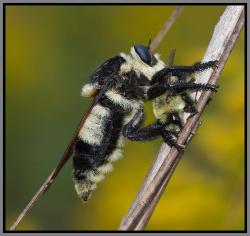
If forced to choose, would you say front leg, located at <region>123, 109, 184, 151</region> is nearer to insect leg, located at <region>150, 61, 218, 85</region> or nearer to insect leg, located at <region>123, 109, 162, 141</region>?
insect leg, located at <region>123, 109, 162, 141</region>

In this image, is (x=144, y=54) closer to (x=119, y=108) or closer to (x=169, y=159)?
(x=119, y=108)

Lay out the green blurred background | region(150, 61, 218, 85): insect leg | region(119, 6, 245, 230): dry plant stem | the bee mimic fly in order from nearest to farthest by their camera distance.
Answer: region(119, 6, 245, 230): dry plant stem, region(150, 61, 218, 85): insect leg, the bee mimic fly, the green blurred background

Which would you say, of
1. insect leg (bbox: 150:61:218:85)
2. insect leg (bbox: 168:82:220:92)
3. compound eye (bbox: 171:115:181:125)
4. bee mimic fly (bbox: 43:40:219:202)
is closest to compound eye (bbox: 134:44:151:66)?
bee mimic fly (bbox: 43:40:219:202)

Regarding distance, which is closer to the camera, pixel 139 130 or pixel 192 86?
pixel 192 86

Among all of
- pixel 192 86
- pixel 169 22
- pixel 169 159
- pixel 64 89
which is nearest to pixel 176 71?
pixel 192 86

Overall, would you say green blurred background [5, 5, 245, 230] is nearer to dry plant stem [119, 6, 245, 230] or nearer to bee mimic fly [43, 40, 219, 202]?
bee mimic fly [43, 40, 219, 202]

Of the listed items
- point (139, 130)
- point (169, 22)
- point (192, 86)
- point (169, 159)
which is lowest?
point (169, 159)

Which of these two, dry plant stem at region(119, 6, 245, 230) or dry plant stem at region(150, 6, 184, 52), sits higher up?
dry plant stem at region(150, 6, 184, 52)

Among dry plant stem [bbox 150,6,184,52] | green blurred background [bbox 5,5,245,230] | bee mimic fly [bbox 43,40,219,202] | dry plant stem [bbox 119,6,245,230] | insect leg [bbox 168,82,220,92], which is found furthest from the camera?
green blurred background [bbox 5,5,245,230]

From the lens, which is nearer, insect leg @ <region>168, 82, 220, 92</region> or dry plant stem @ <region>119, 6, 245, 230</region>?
dry plant stem @ <region>119, 6, 245, 230</region>
